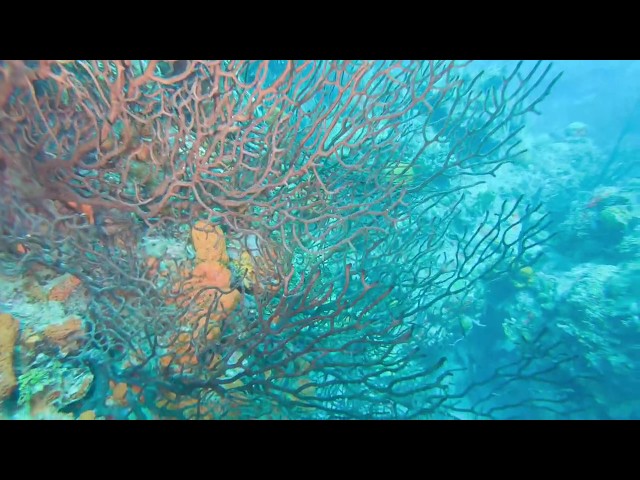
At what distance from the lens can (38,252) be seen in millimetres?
2662

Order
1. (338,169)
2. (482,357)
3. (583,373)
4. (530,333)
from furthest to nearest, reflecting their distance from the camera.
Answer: (482,357), (530,333), (583,373), (338,169)

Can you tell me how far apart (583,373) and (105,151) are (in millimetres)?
8120

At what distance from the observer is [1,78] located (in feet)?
7.54

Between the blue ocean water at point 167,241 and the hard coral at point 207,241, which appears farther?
the hard coral at point 207,241

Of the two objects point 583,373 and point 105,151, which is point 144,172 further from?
point 583,373

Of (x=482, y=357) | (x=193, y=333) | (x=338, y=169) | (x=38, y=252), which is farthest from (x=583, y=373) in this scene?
(x=38, y=252)

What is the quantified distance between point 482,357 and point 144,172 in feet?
25.4

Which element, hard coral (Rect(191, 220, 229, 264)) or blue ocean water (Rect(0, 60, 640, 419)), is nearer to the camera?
blue ocean water (Rect(0, 60, 640, 419))

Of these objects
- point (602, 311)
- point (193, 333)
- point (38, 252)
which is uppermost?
point (602, 311)
